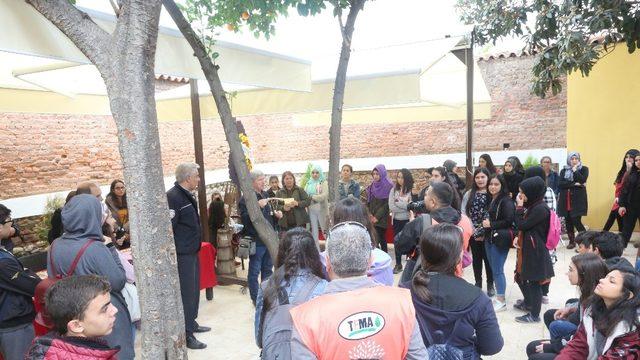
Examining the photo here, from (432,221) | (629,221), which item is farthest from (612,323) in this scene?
(629,221)

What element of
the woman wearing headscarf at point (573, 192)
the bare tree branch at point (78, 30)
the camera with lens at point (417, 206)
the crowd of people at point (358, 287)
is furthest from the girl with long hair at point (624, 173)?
the bare tree branch at point (78, 30)

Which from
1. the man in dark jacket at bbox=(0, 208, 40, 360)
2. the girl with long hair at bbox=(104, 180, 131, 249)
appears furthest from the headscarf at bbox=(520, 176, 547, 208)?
the girl with long hair at bbox=(104, 180, 131, 249)

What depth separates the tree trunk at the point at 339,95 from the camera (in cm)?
446

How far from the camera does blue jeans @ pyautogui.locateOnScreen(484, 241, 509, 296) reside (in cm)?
506

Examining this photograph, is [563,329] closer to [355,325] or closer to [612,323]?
[612,323]

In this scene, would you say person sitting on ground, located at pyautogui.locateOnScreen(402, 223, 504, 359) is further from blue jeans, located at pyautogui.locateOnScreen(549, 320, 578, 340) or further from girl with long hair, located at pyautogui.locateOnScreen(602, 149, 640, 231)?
girl with long hair, located at pyautogui.locateOnScreen(602, 149, 640, 231)

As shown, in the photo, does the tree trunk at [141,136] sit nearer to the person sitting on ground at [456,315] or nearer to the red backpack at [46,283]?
the red backpack at [46,283]

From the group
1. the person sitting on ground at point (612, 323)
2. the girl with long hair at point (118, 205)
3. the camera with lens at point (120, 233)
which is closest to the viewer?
the person sitting on ground at point (612, 323)

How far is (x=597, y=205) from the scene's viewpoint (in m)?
9.01

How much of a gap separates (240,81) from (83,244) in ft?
7.02

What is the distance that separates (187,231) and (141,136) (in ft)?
6.24

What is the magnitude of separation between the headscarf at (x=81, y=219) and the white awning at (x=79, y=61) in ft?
3.19

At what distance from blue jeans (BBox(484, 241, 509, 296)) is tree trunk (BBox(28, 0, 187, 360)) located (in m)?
3.60

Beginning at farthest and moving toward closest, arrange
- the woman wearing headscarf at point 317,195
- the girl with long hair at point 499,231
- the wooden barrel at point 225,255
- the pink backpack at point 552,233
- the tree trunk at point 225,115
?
the woman wearing headscarf at point 317,195 < the wooden barrel at point 225,255 < the girl with long hair at point 499,231 < the pink backpack at point 552,233 < the tree trunk at point 225,115
